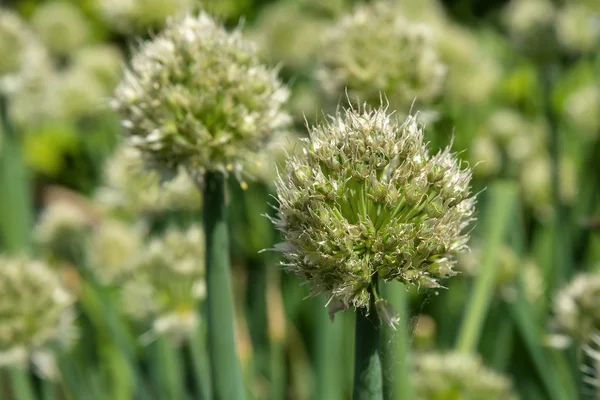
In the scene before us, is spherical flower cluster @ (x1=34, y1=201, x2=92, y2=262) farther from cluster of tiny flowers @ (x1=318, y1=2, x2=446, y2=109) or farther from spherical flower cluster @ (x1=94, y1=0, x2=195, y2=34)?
cluster of tiny flowers @ (x1=318, y1=2, x2=446, y2=109)

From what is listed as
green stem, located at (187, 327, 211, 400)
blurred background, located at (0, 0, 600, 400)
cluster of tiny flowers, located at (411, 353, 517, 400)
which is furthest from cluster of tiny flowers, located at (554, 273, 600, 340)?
green stem, located at (187, 327, 211, 400)

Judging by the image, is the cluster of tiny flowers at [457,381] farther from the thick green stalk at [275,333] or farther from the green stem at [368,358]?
the green stem at [368,358]

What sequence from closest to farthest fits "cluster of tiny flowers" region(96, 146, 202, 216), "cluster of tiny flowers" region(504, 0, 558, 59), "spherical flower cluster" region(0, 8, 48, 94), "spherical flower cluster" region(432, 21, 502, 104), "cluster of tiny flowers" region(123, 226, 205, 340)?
"cluster of tiny flowers" region(123, 226, 205, 340) → "cluster of tiny flowers" region(96, 146, 202, 216) → "spherical flower cluster" region(0, 8, 48, 94) → "cluster of tiny flowers" region(504, 0, 558, 59) → "spherical flower cluster" region(432, 21, 502, 104)

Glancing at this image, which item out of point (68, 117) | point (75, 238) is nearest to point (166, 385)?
point (75, 238)

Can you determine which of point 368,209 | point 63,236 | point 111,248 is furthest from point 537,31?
point 368,209

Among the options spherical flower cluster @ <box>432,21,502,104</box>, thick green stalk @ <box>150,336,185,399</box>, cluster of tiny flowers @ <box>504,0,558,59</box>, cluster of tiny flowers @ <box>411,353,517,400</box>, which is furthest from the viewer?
spherical flower cluster @ <box>432,21,502,104</box>

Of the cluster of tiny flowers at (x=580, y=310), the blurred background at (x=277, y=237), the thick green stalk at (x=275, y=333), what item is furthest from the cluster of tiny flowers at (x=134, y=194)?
the cluster of tiny flowers at (x=580, y=310)
